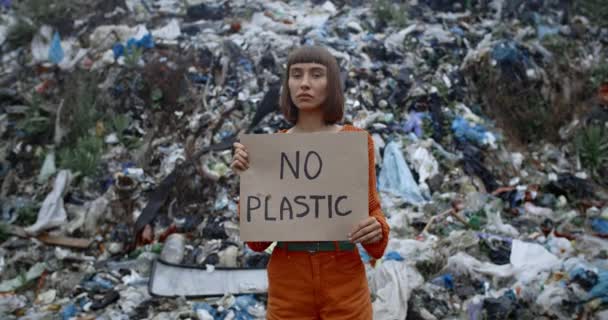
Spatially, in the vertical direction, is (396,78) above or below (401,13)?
below

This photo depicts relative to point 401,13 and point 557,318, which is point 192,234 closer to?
point 557,318

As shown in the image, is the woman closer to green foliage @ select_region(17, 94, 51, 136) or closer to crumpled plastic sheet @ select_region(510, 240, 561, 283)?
crumpled plastic sheet @ select_region(510, 240, 561, 283)

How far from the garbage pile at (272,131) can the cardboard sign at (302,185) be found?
1.66m

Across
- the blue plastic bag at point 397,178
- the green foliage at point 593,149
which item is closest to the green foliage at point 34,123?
the blue plastic bag at point 397,178

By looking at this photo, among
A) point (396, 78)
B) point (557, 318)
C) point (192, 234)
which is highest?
point (396, 78)

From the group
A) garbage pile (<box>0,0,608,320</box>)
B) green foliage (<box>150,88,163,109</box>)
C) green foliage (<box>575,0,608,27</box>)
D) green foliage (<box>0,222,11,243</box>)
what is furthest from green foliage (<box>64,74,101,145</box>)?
green foliage (<box>575,0,608,27</box>)

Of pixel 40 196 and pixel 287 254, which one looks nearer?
pixel 287 254

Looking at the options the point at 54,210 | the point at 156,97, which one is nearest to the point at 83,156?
the point at 54,210

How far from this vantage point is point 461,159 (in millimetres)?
4520

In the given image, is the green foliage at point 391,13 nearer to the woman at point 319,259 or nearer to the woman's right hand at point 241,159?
the woman at point 319,259

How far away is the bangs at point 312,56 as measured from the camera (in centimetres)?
134

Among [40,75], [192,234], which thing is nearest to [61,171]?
[192,234]

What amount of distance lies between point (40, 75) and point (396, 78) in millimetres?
3891

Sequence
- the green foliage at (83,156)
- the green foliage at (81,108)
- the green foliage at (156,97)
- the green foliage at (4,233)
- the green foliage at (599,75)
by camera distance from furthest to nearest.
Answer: the green foliage at (599,75) < the green foliage at (156,97) < the green foliage at (81,108) < the green foliage at (83,156) < the green foliage at (4,233)
